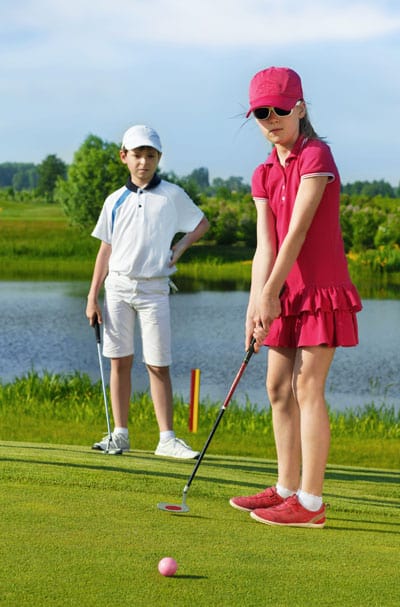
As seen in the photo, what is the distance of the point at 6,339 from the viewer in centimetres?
2127

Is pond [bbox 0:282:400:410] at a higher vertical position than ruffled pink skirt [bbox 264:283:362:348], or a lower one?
lower

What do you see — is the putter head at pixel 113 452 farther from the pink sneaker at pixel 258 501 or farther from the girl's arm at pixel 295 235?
the girl's arm at pixel 295 235

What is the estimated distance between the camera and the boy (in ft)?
20.8

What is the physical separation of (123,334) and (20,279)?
32846mm

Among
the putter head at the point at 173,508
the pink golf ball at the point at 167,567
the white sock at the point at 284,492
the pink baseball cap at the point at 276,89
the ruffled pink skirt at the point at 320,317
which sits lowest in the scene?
the white sock at the point at 284,492

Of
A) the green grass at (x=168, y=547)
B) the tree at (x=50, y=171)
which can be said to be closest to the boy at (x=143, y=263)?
the green grass at (x=168, y=547)

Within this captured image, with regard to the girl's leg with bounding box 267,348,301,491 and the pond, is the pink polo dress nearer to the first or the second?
the girl's leg with bounding box 267,348,301,491

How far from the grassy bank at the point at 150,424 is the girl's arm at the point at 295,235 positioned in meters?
4.97

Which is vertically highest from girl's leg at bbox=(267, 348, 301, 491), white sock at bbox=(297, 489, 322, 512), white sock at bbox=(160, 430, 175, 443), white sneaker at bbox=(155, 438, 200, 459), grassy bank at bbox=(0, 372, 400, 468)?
girl's leg at bbox=(267, 348, 301, 491)

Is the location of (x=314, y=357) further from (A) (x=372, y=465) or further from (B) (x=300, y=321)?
(A) (x=372, y=465)

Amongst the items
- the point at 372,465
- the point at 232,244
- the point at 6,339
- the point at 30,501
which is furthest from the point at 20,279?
the point at 30,501

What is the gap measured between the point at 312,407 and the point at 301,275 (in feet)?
1.66

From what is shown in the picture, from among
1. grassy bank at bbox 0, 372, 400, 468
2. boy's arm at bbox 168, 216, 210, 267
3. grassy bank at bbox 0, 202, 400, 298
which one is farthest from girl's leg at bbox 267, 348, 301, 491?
grassy bank at bbox 0, 202, 400, 298

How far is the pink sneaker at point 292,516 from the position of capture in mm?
4262
